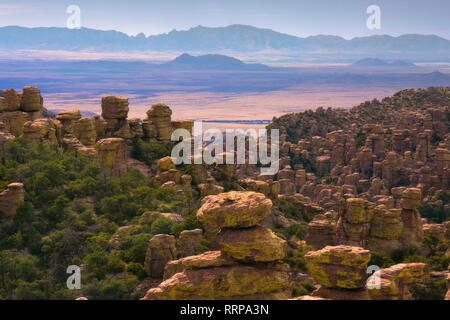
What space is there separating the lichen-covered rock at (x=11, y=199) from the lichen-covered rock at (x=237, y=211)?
19.0m

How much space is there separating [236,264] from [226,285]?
3.63 feet

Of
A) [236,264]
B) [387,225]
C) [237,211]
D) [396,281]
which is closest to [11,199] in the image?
[237,211]

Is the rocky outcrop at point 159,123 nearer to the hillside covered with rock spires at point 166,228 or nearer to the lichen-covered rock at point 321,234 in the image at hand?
the hillside covered with rock spires at point 166,228

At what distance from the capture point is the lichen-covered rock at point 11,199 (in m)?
36.6

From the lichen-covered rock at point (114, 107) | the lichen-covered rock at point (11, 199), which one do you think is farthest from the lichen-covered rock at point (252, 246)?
the lichen-covered rock at point (114, 107)

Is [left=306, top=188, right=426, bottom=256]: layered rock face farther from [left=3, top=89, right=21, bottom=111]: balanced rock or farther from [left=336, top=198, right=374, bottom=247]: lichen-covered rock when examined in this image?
[left=3, top=89, right=21, bottom=111]: balanced rock

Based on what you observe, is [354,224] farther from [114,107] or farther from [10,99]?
[10,99]

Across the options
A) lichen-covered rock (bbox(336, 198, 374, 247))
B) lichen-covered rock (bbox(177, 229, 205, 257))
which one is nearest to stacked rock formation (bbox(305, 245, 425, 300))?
lichen-covered rock (bbox(177, 229, 205, 257))

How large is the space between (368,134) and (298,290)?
7494 centimetres

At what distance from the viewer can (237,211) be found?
21.7 meters
